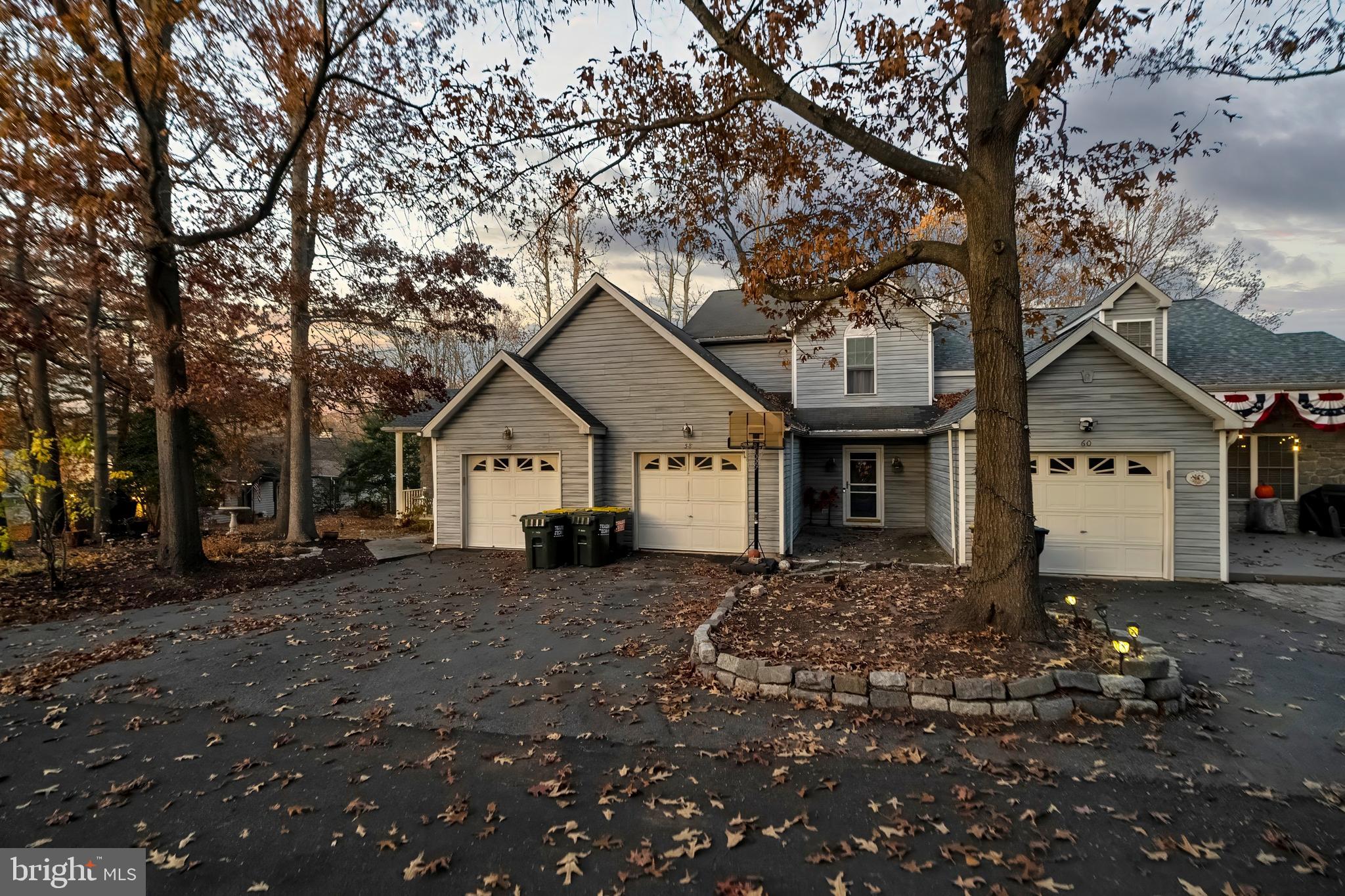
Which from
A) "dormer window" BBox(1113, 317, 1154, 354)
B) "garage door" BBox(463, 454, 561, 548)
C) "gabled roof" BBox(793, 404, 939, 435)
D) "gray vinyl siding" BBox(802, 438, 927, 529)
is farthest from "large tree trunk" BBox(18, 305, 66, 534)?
"dormer window" BBox(1113, 317, 1154, 354)

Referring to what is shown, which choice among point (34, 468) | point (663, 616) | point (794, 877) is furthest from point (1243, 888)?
point (34, 468)

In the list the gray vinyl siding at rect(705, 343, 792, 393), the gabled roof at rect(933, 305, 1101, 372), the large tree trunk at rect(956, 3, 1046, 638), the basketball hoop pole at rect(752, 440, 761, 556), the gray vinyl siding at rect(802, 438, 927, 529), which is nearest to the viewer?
the large tree trunk at rect(956, 3, 1046, 638)

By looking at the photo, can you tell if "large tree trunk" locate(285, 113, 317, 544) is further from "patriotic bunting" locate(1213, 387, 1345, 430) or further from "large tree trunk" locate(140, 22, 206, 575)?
"patriotic bunting" locate(1213, 387, 1345, 430)

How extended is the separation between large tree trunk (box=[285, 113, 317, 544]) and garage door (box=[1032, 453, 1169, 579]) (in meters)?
15.3

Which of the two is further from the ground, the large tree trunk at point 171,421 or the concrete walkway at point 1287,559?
the large tree trunk at point 171,421

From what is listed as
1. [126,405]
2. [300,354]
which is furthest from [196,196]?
[126,405]

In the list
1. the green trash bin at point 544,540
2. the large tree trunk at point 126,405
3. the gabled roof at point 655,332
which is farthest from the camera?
the large tree trunk at point 126,405

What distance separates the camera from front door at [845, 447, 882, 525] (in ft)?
50.4

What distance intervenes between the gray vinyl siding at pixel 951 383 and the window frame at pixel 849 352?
1518 mm

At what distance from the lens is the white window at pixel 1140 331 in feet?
44.9

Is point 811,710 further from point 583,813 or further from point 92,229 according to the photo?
point 92,229

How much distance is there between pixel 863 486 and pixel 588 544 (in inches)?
317

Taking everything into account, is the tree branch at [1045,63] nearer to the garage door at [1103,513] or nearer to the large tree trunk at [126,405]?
the garage door at [1103,513]

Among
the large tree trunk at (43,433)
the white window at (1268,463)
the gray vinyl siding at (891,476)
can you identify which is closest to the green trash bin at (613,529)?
the gray vinyl siding at (891,476)
